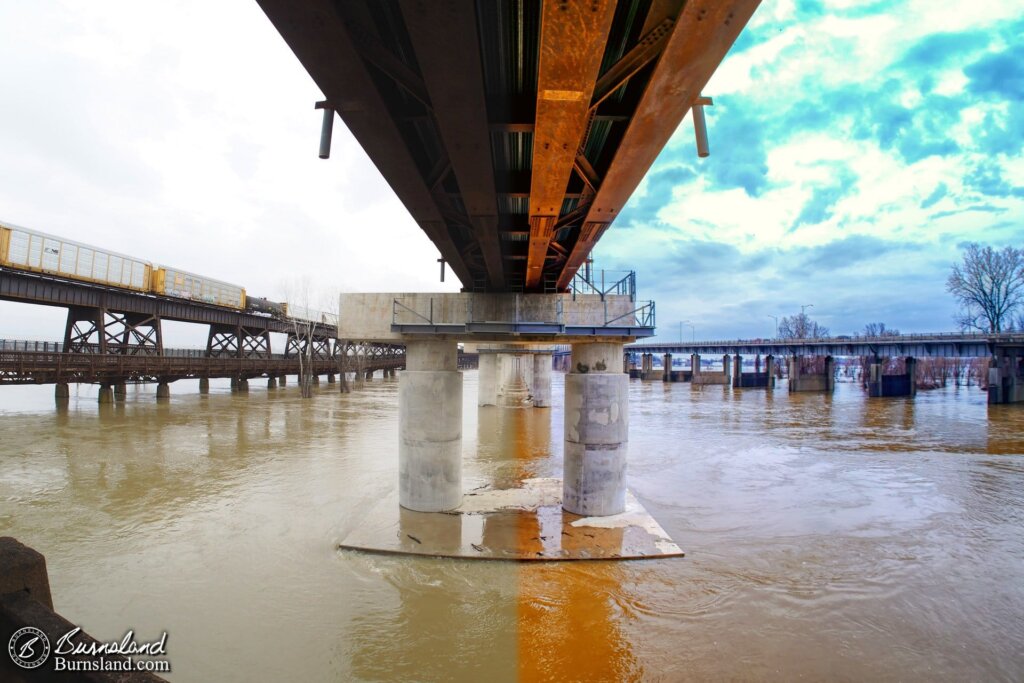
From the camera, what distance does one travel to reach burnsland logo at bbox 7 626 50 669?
7.54 feet

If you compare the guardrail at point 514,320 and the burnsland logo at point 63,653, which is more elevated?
the guardrail at point 514,320

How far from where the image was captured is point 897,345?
68.8 metres

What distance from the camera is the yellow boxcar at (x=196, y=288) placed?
42.4 metres

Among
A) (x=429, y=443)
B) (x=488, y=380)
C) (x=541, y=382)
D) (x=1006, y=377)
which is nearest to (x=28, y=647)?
(x=429, y=443)

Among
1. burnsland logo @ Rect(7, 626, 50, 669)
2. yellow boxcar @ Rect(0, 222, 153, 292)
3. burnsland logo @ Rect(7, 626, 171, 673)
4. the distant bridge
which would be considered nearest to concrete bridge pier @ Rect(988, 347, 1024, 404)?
the distant bridge

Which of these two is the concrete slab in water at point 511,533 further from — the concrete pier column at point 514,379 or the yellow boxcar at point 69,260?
the yellow boxcar at point 69,260

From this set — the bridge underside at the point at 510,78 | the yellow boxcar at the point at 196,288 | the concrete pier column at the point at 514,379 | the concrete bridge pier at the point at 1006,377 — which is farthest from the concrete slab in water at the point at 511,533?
the concrete bridge pier at the point at 1006,377

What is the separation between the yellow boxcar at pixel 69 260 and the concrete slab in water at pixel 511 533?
107 ft

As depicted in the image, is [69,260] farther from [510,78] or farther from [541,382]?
[510,78]

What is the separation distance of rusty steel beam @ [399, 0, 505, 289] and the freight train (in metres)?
37.0

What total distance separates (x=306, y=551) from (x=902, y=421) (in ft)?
147

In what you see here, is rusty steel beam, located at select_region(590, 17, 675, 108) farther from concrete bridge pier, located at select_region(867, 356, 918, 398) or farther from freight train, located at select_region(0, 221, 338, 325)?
concrete bridge pier, located at select_region(867, 356, 918, 398)

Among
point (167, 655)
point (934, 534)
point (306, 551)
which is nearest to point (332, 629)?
point (167, 655)

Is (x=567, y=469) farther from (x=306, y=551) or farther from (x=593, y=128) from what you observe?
(x=593, y=128)
